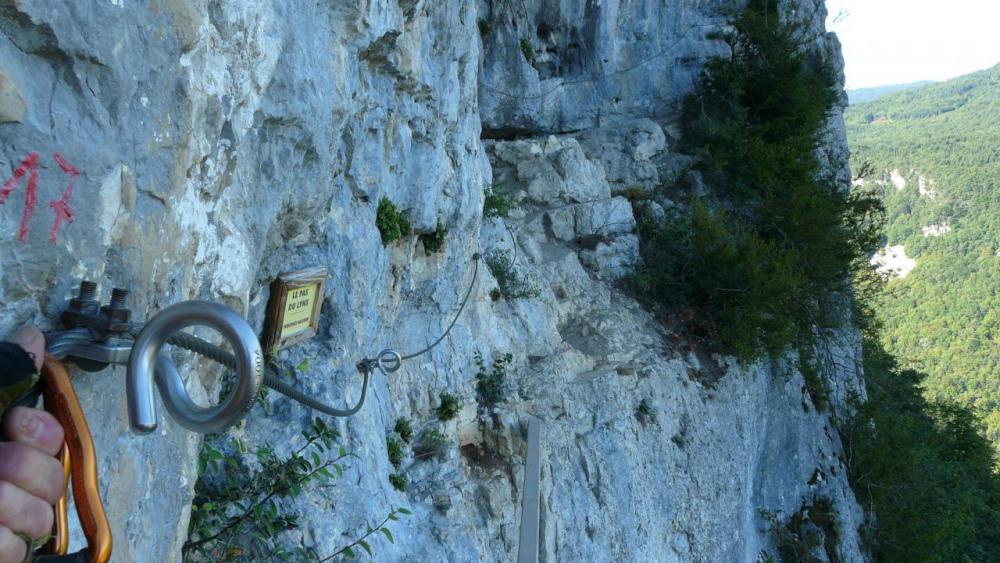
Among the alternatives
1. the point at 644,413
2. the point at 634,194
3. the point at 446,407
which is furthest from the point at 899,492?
the point at 446,407

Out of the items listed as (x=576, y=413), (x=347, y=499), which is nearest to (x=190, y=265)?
(x=347, y=499)

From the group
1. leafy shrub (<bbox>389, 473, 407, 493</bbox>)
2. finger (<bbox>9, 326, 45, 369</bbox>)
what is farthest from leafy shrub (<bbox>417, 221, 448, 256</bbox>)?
finger (<bbox>9, 326, 45, 369</bbox>)

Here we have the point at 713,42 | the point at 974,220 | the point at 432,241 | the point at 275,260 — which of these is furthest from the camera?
the point at 974,220

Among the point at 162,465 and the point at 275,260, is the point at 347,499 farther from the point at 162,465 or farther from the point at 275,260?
the point at 162,465

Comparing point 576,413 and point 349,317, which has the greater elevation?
point 349,317

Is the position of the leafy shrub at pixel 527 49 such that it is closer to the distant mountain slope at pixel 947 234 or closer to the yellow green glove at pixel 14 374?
the yellow green glove at pixel 14 374

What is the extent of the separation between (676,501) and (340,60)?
6227mm

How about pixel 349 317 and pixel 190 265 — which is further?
pixel 349 317

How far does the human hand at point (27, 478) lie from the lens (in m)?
1.08

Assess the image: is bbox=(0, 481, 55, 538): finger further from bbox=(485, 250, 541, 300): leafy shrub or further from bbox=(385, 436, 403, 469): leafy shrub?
bbox=(485, 250, 541, 300): leafy shrub

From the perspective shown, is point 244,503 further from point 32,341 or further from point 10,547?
point 10,547

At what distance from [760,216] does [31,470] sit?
12.0 m

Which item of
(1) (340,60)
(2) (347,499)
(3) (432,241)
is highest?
(1) (340,60)

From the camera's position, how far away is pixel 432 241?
588 centimetres
